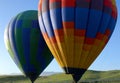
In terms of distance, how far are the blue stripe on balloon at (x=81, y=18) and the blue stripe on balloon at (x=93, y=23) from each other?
403 millimetres

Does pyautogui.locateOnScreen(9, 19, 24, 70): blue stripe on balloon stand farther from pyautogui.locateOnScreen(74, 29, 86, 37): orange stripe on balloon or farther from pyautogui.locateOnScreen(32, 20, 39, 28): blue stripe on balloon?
pyautogui.locateOnScreen(74, 29, 86, 37): orange stripe on balloon

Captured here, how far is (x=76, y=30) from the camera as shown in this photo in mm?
28906

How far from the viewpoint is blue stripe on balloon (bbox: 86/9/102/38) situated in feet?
95.7

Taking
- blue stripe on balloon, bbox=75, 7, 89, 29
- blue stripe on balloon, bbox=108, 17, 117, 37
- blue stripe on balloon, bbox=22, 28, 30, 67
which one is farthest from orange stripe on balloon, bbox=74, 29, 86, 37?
blue stripe on balloon, bbox=22, 28, 30, 67

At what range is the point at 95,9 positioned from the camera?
96.0ft

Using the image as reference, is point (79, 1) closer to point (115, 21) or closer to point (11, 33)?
point (115, 21)

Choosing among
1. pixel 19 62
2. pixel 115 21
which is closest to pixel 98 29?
pixel 115 21

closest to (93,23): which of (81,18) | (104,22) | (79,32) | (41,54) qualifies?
(81,18)

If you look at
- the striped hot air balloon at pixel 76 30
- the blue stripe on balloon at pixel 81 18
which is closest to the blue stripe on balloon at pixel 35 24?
the striped hot air balloon at pixel 76 30

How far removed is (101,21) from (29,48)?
822 centimetres

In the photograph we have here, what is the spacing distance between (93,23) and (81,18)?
1120 millimetres

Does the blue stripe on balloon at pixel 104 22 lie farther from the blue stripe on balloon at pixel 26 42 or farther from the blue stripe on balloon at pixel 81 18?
the blue stripe on balloon at pixel 26 42

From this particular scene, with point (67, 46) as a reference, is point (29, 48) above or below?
below

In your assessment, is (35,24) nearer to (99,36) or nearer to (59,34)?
(59,34)
